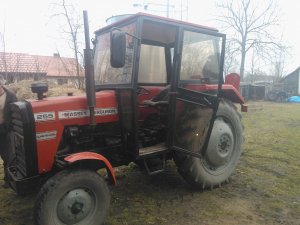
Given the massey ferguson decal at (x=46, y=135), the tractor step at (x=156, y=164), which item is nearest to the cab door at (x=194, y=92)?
the tractor step at (x=156, y=164)

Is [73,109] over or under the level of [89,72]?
under

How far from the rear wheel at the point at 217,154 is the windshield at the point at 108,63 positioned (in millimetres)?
1153

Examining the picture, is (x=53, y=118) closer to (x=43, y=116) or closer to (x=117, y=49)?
(x=43, y=116)

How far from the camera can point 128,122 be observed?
4406 mm

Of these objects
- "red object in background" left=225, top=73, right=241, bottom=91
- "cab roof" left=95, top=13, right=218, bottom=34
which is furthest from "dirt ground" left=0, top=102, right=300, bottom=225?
"cab roof" left=95, top=13, right=218, bottom=34

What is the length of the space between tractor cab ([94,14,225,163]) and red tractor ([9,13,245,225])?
0.01 m

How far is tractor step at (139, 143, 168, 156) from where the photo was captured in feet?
14.9

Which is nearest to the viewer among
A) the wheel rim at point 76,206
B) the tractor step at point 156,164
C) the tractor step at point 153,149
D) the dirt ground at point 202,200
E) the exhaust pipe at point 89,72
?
the wheel rim at point 76,206

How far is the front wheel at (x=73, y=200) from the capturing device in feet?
11.6

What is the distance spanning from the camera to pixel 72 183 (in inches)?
146

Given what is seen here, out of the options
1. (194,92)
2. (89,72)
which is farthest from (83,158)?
(194,92)

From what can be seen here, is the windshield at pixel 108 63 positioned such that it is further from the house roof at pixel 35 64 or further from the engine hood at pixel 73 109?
the house roof at pixel 35 64

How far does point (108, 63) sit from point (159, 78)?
927 mm

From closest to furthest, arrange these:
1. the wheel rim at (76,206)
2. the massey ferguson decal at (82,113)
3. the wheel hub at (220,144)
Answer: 1. the wheel rim at (76,206)
2. the massey ferguson decal at (82,113)
3. the wheel hub at (220,144)
